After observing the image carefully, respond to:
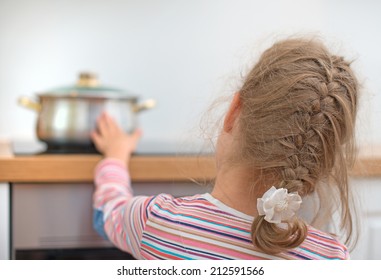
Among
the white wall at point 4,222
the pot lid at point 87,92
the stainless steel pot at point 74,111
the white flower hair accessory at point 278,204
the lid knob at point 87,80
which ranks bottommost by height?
the white wall at point 4,222

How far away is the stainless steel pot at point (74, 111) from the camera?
1092mm

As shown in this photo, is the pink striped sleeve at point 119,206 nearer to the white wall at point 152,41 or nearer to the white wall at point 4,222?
the white wall at point 4,222

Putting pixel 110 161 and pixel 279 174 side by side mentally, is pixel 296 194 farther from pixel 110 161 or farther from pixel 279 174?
pixel 110 161

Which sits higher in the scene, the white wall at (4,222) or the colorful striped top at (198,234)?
the colorful striped top at (198,234)

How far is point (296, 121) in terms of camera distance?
69 cm

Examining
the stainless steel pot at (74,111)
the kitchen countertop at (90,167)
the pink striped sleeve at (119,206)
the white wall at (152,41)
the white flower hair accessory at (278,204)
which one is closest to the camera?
the white flower hair accessory at (278,204)

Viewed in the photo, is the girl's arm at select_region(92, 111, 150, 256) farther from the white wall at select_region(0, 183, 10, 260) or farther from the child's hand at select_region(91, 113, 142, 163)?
the white wall at select_region(0, 183, 10, 260)

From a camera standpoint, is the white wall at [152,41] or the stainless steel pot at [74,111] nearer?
the stainless steel pot at [74,111]

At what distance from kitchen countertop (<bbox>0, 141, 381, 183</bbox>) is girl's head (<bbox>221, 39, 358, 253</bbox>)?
8.6 inches

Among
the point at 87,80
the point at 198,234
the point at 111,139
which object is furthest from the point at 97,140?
the point at 198,234

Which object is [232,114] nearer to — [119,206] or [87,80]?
[119,206]

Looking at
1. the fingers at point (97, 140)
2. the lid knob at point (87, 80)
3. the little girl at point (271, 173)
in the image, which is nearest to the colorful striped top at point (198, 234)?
the little girl at point (271, 173)

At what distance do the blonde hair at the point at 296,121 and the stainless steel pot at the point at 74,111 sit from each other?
422 mm

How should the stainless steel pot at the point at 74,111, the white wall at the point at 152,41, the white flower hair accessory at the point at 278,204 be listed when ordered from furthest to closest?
the white wall at the point at 152,41, the stainless steel pot at the point at 74,111, the white flower hair accessory at the point at 278,204
